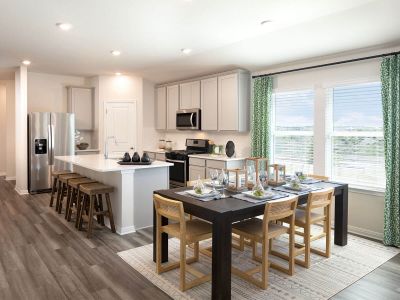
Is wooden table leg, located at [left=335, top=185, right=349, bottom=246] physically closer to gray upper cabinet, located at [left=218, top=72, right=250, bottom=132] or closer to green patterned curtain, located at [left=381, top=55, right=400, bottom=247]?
green patterned curtain, located at [left=381, top=55, right=400, bottom=247]

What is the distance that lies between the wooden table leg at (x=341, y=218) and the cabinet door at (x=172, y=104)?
427 cm

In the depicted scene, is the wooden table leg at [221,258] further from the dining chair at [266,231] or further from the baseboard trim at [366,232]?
the baseboard trim at [366,232]

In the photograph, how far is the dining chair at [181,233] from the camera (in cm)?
269

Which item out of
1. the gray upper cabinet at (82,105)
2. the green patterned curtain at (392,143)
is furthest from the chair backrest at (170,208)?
the gray upper cabinet at (82,105)

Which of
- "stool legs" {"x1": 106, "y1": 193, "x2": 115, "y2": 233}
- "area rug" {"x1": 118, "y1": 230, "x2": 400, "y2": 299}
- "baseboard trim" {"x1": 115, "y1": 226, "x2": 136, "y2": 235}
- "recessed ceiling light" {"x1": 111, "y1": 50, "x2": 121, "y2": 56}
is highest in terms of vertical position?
"recessed ceiling light" {"x1": 111, "y1": 50, "x2": 121, "y2": 56}

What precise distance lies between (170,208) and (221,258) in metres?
0.63

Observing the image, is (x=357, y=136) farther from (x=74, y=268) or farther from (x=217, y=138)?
(x=74, y=268)

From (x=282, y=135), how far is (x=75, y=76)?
15.9 ft

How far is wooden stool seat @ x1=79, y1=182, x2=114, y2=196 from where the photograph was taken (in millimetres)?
4055

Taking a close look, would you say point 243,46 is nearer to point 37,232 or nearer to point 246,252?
point 246,252

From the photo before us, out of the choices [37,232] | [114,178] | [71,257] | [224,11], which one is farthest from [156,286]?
[224,11]

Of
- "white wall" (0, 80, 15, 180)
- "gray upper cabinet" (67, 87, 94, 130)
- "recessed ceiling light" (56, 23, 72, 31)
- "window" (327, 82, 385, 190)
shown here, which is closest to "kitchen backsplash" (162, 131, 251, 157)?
"window" (327, 82, 385, 190)

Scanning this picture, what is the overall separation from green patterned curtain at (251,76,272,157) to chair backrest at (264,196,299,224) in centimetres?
267

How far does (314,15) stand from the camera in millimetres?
3156
